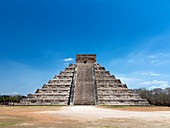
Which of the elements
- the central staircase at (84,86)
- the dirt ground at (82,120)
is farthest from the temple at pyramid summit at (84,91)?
the dirt ground at (82,120)

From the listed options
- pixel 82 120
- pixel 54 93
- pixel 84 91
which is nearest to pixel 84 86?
pixel 84 91

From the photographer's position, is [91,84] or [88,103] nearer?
[88,103]

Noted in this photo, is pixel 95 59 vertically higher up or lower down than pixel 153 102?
higher up

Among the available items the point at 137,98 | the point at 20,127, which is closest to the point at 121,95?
the point at 137,98

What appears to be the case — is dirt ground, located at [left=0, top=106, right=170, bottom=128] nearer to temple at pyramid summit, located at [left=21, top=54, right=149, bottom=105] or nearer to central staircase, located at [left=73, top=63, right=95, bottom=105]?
central staircase, located at [left=73, top=63, right=95, bottom=105]

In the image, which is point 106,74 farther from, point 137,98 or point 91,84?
point 137,98

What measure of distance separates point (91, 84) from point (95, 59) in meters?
12.5

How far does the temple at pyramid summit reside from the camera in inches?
1194

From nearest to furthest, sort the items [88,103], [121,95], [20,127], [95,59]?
[20,127] < [88,103] < [121,95] < [95,59]

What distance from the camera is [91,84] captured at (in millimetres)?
34344

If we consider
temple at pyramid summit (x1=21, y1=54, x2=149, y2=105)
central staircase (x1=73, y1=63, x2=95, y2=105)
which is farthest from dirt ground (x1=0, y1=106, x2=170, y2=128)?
temple at pyramid summit (x1=21, y1=54, x2=149, y2=105)

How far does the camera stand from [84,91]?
32375mm

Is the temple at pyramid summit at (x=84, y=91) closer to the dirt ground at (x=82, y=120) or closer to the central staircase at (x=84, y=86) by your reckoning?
the central staircase at (x=84, y=86)

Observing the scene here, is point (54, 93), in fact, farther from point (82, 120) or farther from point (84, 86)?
point (82, 120)
